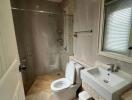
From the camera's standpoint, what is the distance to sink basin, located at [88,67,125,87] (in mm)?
1112

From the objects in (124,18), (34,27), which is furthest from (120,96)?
(34,27)

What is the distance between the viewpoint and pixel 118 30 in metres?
1.25

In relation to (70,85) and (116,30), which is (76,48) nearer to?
(70,85)

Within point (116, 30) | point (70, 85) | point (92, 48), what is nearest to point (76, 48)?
point (92, 48)

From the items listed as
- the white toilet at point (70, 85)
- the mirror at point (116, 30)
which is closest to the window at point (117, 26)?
the mirror at point (116, 30)

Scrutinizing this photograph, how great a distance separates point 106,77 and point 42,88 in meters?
1.81

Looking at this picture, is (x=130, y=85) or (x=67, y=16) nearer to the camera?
(x=130, y=85)

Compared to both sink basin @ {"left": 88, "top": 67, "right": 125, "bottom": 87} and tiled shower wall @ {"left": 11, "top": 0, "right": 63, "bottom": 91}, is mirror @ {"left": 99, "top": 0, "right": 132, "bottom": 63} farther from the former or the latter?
tiled shower wall @ {"left": 11, "top": 0, "right": 63, "bottom": 91}

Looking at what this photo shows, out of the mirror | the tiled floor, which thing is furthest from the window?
the tiled floor

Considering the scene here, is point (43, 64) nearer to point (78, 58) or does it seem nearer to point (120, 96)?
point (78, 58)


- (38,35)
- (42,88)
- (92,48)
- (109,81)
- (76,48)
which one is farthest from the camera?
(38,35)

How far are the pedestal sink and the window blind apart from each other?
32 cm

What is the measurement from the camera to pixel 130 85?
986mm

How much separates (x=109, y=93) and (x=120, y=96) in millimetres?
138
